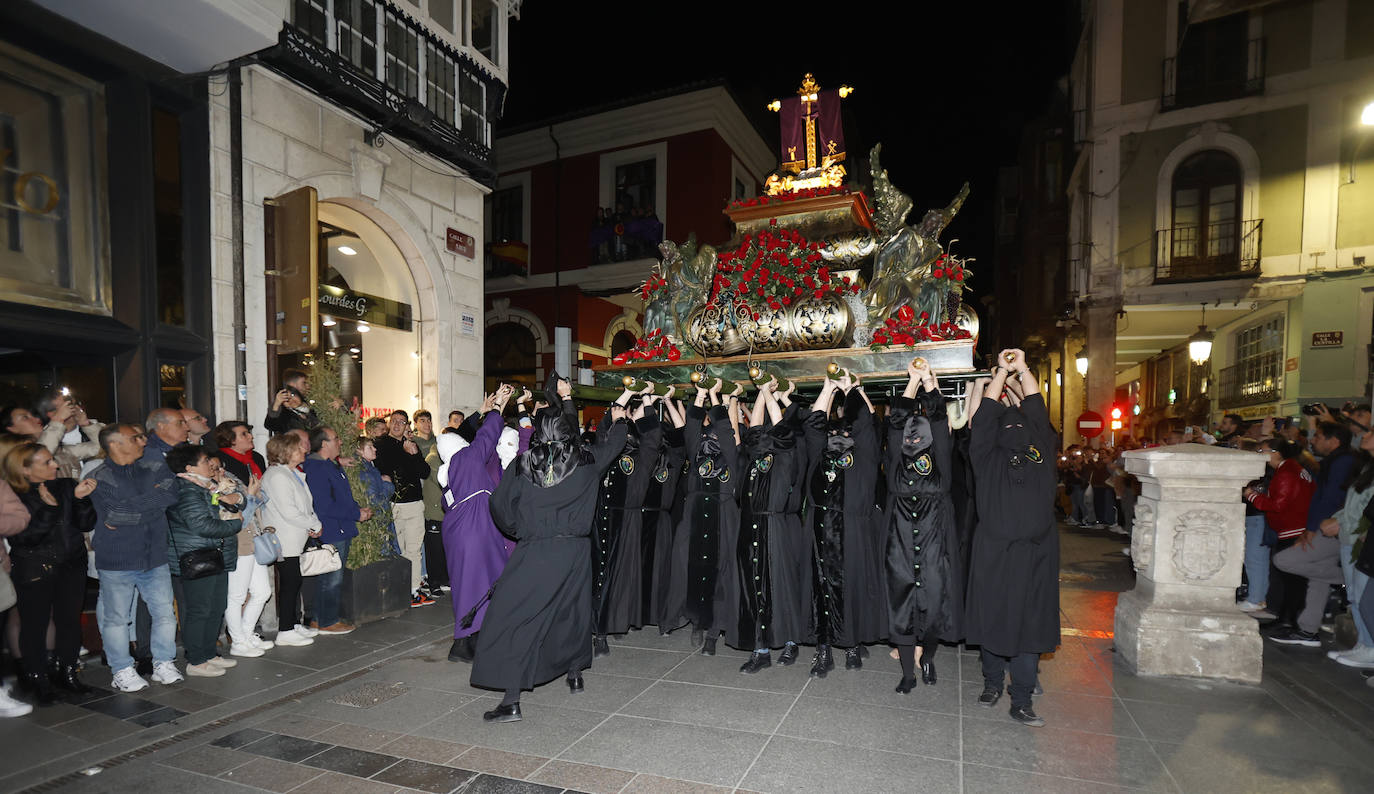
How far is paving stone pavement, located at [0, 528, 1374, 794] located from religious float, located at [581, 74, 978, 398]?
2397mm

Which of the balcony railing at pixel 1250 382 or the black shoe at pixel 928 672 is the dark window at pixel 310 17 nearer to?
the black shoe at pixel 928 672

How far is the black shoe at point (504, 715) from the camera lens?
4301mm

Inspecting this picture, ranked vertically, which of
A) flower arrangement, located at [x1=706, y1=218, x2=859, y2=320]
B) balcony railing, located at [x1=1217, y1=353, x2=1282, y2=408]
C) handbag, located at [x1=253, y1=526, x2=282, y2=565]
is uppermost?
flower arrangement, located at [x1=706, y1=218, x2=859, y2=320]

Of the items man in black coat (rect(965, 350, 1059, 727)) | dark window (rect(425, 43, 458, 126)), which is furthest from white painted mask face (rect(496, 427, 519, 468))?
dark window (rect(425, 43, 458, 126))

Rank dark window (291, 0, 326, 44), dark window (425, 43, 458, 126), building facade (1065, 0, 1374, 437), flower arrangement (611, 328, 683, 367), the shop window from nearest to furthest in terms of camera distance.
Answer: the shop window → flower arrangement (611, 328, 683, 367) → dark window (291, 0, 326, 44) → dark window (425, 43, 458, 126) → building facade (1065, 0, 1374, 437)

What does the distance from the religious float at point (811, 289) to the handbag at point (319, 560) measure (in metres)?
2.86

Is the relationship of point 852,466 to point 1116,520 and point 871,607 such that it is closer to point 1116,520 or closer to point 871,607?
point 871,607

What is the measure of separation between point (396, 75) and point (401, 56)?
0.31 metres

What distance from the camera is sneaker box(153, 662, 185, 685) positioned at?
4980 mm


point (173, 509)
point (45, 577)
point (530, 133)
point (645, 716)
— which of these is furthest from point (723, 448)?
point (530, 133)

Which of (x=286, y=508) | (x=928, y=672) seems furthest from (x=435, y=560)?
(x=928, y=672)

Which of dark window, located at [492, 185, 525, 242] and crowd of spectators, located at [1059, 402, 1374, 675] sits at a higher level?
dark window, located at [492, 185, 525, 242]

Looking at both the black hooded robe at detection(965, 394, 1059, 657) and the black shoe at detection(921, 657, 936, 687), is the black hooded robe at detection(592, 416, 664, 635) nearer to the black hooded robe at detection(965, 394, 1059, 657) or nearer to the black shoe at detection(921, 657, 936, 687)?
the black shoe at detection(921, 657, 936, 687)

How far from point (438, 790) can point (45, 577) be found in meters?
3.41
